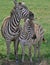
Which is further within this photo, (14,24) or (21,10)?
(14,24)

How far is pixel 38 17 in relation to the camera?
70.2 feet

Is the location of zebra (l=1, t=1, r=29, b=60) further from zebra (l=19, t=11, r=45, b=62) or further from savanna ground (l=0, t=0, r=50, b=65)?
savanna ground (l=0, t=0, r=50, b=65)

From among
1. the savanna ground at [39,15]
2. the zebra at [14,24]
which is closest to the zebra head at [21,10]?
→ the zebra at [14,24]

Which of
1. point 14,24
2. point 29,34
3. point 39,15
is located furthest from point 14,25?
point 39,15

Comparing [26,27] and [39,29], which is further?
[39,29]

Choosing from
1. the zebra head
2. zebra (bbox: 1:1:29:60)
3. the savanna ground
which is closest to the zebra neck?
zebra (bbox: 1:1:29:60)

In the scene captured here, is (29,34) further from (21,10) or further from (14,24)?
(21,10)

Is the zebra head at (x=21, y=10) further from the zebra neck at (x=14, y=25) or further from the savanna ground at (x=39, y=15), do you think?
the savanna ground at (x=39, y=15)

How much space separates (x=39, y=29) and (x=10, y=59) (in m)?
1.55

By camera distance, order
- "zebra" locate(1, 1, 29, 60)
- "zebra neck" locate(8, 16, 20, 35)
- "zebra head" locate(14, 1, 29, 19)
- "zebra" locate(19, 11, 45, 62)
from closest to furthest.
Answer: "zebra" locate(19, 11, 45, 62), "zebra head" locate(14, 1, 29, 19), "zebra" locate(1, 1, 29, 60), "zebra neck" locate(8, 16, 20, 35)

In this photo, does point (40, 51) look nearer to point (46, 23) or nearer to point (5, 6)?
point (46, 23)

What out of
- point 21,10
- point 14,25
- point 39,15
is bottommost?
point 39,15

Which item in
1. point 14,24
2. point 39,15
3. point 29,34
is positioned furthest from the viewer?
point 39,15

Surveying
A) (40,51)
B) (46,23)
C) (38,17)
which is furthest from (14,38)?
(38,17)
